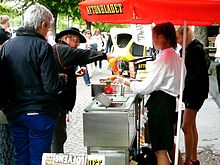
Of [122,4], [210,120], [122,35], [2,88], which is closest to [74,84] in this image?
[2,88]

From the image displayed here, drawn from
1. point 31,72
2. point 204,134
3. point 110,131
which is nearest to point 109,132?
point 110,131

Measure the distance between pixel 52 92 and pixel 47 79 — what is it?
128 millimetres

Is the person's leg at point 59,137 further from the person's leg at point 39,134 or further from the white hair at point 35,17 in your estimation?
the white hair at point 35,17

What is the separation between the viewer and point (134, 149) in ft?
16.7

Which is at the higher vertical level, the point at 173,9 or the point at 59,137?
the point at 173,9

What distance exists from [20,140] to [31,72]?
0.67m

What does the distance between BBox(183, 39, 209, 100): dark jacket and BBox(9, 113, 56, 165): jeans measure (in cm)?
188

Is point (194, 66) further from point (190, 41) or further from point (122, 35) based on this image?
point (122, 35)

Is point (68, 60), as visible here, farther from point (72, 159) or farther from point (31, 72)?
point (72, 159)

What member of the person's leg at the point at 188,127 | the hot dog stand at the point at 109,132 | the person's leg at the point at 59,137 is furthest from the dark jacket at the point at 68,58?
the person's leg at the point at 188,127

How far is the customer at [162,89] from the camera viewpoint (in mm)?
4199

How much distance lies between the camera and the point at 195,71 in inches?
198

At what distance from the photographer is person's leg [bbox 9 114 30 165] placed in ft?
12.7

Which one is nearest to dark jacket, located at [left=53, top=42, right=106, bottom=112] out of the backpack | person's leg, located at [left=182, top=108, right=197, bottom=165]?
the backpack
